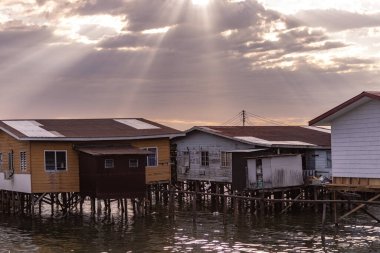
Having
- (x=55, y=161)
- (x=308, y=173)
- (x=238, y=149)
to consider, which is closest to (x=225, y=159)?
(x=238, y=149)

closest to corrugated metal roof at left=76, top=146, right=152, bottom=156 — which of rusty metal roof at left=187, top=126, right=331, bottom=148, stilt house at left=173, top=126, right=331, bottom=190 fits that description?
stilt house at left=173, top=126, right=331, bottom=190

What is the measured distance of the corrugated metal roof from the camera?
35.3m

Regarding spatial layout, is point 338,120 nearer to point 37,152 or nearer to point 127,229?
point 127,229

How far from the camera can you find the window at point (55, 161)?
36219 mm

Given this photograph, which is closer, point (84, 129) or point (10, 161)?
point (10, 161)

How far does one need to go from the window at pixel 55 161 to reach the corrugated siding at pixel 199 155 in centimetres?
1100

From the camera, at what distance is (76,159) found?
36906 mm

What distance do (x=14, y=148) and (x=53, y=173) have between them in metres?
3.35

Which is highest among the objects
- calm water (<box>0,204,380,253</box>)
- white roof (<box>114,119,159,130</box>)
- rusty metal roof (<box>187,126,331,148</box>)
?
white roof (<box>114,119,159,130</box>)

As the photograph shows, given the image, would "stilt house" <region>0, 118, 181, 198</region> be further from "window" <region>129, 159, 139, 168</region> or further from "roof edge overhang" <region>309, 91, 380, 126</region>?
"roof edge overhang" <region>309, 91, 380, 126</region>

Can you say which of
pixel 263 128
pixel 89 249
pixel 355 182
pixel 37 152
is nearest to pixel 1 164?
pixel 37 152

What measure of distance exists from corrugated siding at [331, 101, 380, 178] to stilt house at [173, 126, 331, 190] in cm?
1021

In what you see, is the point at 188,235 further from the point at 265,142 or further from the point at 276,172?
the point at 265,142

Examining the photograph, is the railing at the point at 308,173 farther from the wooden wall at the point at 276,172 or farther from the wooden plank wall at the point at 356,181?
the wooden plank wall at the point at 356,181
